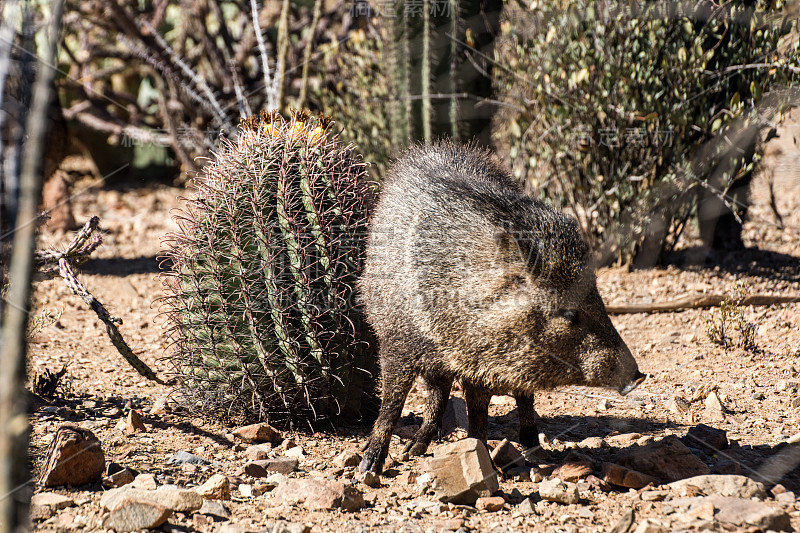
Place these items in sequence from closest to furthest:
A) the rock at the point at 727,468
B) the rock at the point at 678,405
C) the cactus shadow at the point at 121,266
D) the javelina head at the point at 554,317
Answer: the javelina head at the point at 554,317 < the rock at the point at 727,468 < the rock at the point at 678,405 < the cactus shadow at the point at 121,266

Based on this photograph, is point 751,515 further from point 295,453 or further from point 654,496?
point 295,453

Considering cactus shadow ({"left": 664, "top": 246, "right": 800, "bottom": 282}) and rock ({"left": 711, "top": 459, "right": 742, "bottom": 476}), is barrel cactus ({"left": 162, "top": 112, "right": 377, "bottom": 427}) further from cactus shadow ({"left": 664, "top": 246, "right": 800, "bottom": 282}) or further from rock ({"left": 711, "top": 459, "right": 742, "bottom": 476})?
cactus shadow ({"left": 664, "top": 246, "right": 800, "bottom": 282})

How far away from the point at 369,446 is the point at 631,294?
272cm

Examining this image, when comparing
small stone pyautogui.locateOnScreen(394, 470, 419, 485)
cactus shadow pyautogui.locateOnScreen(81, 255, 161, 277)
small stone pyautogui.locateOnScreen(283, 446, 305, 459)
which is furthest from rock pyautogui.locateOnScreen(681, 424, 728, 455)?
cactus shadow pyautogui.locateOnScreen(81, 255, 161, 277)

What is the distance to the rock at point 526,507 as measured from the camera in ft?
8.03

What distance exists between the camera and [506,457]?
2.92 metres

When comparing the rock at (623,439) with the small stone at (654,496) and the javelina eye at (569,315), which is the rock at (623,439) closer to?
the small stone at (654,496)

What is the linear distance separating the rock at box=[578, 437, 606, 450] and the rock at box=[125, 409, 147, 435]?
5.90ft

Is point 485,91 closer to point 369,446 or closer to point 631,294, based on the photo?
point 631,294

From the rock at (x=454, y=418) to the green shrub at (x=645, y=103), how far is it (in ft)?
6.52

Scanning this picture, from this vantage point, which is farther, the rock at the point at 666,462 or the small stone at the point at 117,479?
the rock at the point at 666,462

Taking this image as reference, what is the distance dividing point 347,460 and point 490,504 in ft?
2.13

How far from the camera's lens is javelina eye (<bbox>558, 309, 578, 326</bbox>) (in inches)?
101

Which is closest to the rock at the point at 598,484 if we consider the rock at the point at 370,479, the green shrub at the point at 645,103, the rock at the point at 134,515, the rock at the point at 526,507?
the rock at the point at 526,507
